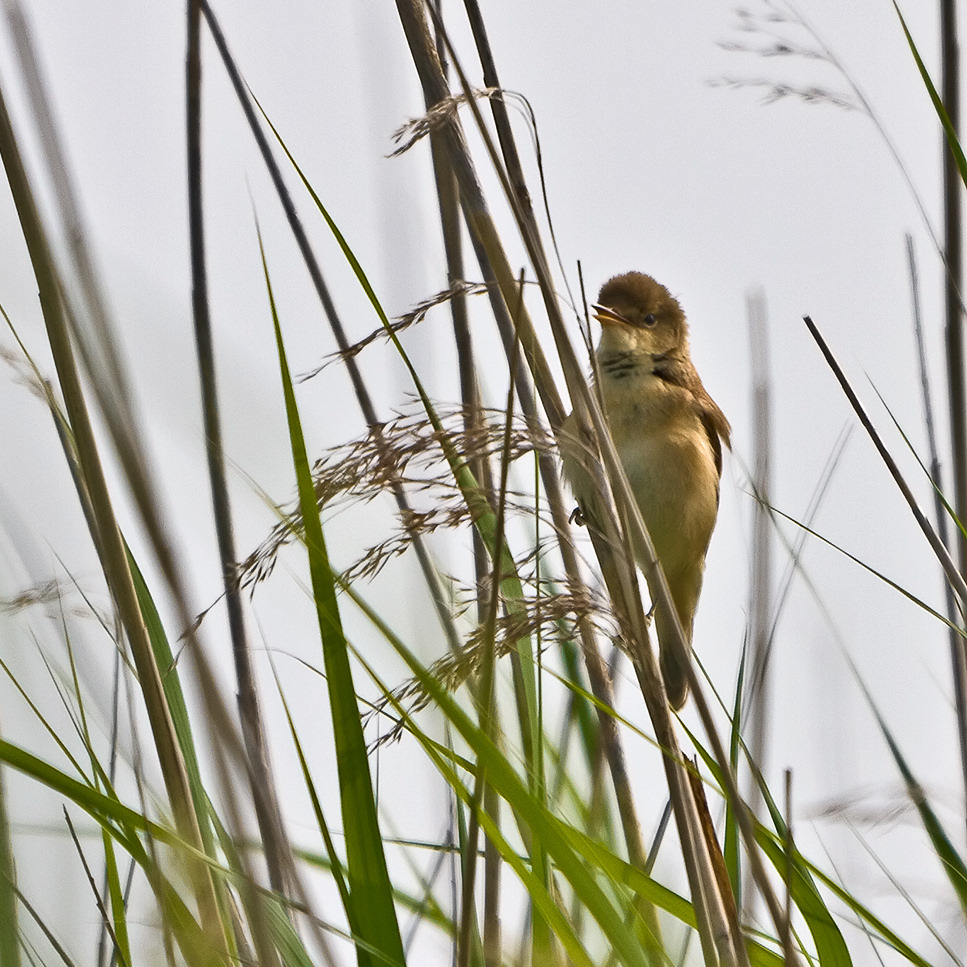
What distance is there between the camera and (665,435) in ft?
9.88

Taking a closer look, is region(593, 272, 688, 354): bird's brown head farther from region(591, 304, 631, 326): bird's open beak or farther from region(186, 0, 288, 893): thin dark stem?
region(186, 0, 288, 893): thin dark stem

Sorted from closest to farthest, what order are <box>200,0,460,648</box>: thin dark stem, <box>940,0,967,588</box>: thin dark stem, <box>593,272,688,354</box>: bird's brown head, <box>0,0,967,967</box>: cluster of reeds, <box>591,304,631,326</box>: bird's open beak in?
<box>0,0,967,967</box>: cluster of reeds < <box>940,0,967,588</box>: thin dark stem < <box>200,0,460,648</box>: thin dark stem < <box>591,304,631,326</box>: bird's open beak < <box>593,272,688,354</box>: bird's brown head

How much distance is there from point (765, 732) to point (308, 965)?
62 cm

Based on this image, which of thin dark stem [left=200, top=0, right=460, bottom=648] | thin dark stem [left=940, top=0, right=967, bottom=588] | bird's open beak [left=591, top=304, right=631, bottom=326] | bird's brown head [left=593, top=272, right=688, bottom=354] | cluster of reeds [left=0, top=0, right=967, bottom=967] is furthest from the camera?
bird's brown head [left=593, top=272, right=688, bottom=354]

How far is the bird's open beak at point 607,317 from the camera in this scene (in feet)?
9.39

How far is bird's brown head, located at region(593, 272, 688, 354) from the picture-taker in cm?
311

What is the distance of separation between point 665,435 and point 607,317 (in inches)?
13.9

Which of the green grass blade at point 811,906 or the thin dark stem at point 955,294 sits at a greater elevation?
the thin dark stem at point 955,294

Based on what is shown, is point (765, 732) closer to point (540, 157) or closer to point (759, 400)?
point (759, 400)

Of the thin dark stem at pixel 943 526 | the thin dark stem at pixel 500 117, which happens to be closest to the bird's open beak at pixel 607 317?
the thin dark stem at pixel 943 526

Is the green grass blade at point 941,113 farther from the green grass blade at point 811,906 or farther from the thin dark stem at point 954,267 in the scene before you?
the green grass blade at point 811,906

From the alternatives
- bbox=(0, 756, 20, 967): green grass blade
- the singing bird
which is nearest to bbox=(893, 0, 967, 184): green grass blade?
bbox=(0, 756, 20, 967): green grass blade

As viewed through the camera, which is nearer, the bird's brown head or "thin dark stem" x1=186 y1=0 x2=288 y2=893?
"thin dark stem" x1=186 y1=0 x2=288 y2=893

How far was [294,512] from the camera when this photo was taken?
3.84 feet
